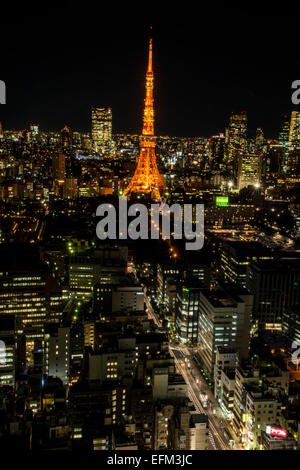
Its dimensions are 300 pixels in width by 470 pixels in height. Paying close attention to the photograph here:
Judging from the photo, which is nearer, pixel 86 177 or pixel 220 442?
pixel 220 442

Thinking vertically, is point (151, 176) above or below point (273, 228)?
above

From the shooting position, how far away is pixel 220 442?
13.1 ft

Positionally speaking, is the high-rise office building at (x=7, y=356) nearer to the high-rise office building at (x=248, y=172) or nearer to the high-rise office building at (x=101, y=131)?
→ the high-rise office building at (x=248, y=172)

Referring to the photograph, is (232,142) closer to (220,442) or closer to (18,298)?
(18,298)

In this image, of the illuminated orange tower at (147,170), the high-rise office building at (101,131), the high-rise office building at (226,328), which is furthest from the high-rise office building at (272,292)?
the high-rise office building at (101,131)

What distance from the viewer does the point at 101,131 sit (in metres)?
29.1

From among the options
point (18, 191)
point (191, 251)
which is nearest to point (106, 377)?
point (191, 251)

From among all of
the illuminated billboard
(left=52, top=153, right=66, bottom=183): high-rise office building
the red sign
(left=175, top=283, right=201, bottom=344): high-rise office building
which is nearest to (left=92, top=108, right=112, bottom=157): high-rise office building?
(left=52, top=153, right=66, bottom=183): high-rise office building

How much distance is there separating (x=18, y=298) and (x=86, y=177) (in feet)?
38.6

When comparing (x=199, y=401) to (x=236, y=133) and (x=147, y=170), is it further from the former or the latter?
(x=236, y=133)

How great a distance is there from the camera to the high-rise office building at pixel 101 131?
28953 mm

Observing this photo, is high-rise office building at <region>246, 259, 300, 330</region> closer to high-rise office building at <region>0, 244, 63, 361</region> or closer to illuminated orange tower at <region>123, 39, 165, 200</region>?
high-rise office building at <region>0, 244, 63, 361</region>

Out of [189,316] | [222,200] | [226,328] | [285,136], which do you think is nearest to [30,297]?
[189,316]

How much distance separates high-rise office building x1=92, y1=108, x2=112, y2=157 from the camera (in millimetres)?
28953
